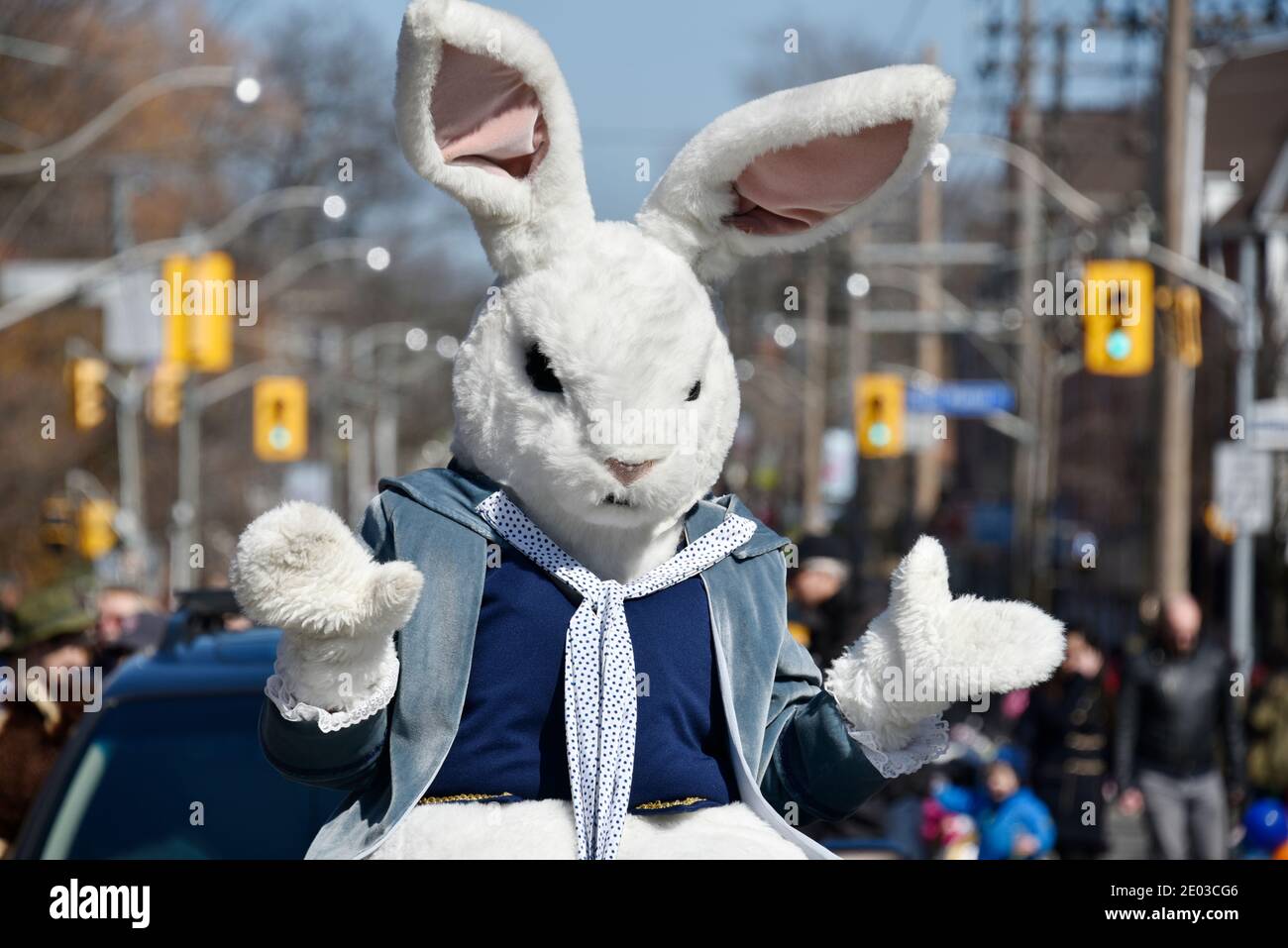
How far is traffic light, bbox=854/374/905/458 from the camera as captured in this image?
84.4 ft

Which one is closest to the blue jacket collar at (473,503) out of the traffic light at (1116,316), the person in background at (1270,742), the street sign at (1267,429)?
the person in background at (1270,742)

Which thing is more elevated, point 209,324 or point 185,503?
point 209,324

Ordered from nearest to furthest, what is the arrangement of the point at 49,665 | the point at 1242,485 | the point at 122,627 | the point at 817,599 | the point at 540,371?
the point at 540,371
the point at 49,665
the point at 122,627
the point at 817,599
the point at 1242,485

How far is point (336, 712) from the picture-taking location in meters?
2.85

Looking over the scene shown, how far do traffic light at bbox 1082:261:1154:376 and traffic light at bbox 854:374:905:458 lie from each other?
6.34 m

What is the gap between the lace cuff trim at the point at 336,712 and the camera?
2826 millimetres

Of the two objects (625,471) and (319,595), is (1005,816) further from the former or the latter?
(319,595)

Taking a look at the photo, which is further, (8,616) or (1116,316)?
(1116,316)

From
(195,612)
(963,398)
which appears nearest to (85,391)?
(963,398)

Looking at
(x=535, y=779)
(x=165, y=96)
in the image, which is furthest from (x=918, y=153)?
(x=165, y=96)

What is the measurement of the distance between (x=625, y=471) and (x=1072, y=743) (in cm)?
881

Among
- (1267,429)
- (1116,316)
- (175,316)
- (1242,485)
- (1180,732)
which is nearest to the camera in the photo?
(1180,732)

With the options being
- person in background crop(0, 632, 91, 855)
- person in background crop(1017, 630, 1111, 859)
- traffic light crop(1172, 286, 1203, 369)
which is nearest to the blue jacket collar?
person in background crop(0, 632, 91, 855)

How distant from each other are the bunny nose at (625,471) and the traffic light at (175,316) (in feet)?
57.4
